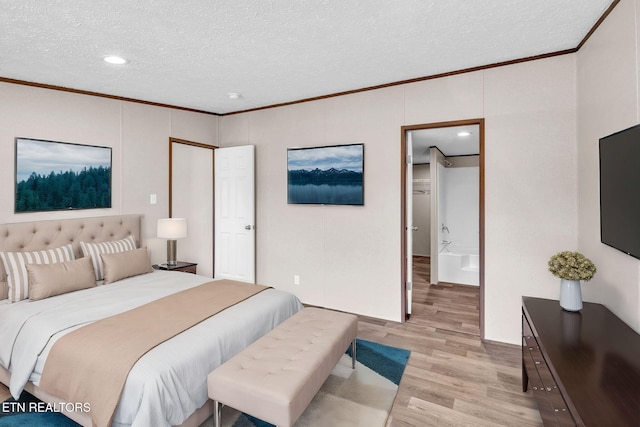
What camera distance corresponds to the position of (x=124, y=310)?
94.4 inches

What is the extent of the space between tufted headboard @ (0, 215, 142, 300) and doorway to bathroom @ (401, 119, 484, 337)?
309 cm

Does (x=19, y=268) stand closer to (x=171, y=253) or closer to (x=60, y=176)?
(x=60, y=176)

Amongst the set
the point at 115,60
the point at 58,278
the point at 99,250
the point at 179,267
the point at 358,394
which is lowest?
the point at 358,394

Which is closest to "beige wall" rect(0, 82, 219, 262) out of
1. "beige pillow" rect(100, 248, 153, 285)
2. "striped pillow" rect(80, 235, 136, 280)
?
"striped pillow" rect(80, 235, 136, 280)

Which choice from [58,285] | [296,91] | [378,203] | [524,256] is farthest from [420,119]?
[58,285]

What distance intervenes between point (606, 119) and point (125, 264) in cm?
409

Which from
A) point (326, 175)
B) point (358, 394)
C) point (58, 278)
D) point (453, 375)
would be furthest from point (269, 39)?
point (453, 375)

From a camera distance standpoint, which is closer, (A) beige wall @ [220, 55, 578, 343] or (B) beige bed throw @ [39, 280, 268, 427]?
(B) beige bed throw @ [39, 280, 268, 427]

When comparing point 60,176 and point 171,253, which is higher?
point 60,176

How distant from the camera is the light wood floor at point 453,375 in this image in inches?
82.2

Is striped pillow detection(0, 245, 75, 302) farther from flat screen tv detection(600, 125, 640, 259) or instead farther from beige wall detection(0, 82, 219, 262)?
flat screen tv detection(600, 125, 640, 259)

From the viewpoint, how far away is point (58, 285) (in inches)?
105

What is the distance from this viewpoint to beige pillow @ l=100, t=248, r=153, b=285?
309 centimetres

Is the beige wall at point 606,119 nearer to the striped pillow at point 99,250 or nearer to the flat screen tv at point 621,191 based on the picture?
the flat screen tv at point 621,191
